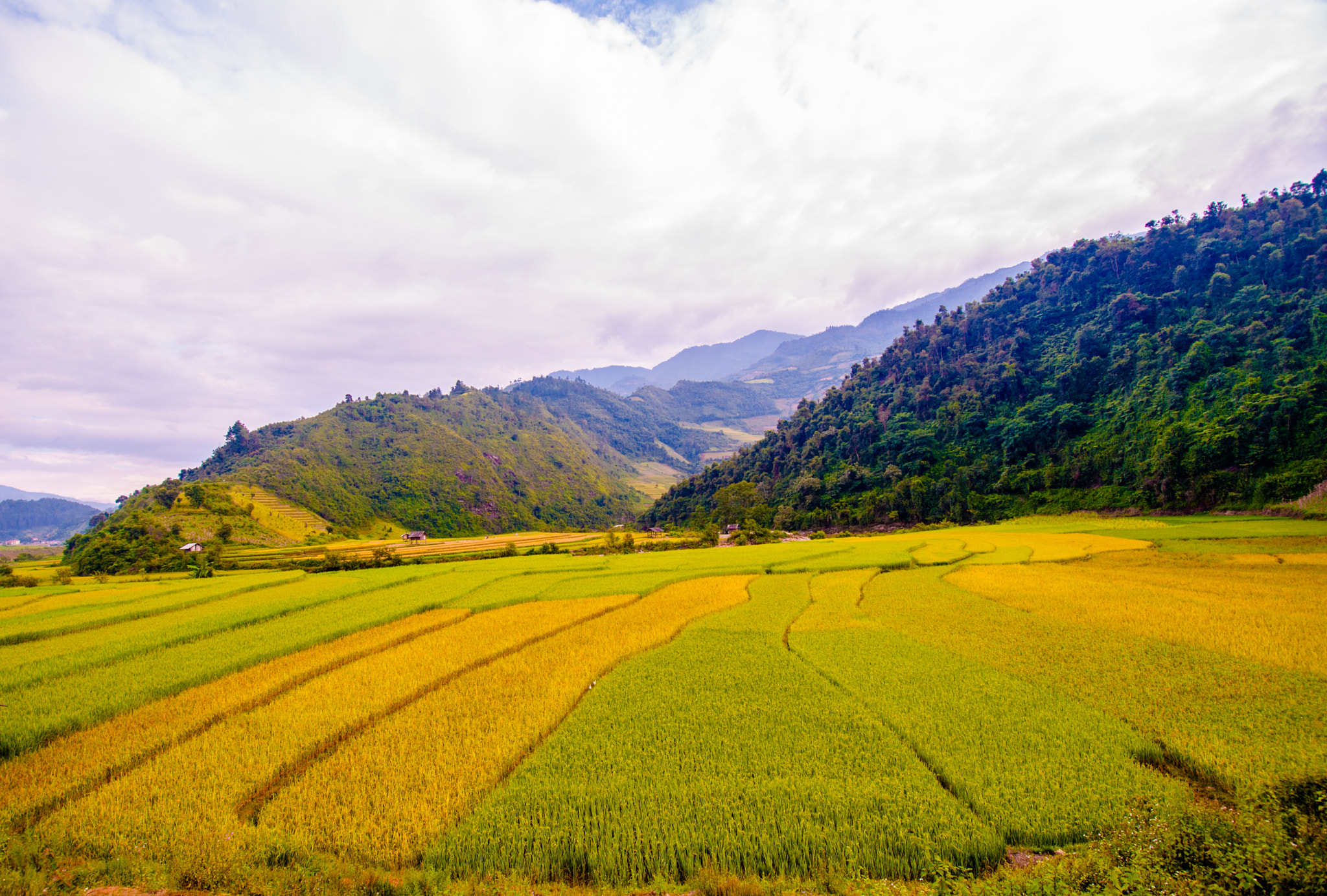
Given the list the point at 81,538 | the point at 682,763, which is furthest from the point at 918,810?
the point at 81,538

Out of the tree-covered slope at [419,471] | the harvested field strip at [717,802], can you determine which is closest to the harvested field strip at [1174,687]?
the harvested field strip at [717,802]

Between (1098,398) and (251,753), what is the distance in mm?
108580

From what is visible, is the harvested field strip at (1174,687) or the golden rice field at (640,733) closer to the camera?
the golden rice field at (640,733)

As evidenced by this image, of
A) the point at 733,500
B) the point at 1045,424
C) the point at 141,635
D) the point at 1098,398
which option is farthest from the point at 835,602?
the point at 1098,398

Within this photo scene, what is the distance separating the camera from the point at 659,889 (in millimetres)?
5617

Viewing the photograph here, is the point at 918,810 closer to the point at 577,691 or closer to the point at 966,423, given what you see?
the point at 577,691

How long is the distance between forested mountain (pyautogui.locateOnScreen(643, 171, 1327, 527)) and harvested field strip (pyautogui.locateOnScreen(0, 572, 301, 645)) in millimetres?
Result: 74523

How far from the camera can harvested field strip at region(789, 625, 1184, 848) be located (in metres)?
6.16

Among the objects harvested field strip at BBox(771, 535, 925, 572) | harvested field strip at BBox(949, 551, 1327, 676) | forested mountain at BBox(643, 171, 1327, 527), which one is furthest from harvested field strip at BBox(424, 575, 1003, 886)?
forested mountain at BBox(643, 171, 1327, 527)

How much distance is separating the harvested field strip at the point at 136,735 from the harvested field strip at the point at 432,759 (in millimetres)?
3651

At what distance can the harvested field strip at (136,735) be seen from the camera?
297 inches

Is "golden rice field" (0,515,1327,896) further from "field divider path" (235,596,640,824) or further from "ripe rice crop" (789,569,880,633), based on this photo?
"ripe rice crop" (789,569,880,633)

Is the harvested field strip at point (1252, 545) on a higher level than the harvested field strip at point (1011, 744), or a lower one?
lower

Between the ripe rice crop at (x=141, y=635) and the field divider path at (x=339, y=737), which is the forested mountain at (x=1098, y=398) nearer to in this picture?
the ripe rice crop at (x=141, y=635)
